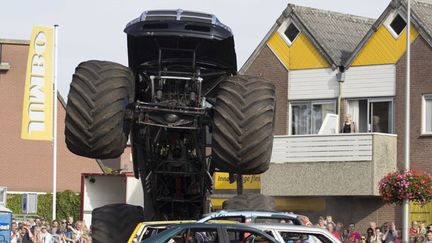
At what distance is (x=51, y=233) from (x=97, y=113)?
1910 centimetres

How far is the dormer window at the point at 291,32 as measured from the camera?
1679 inches

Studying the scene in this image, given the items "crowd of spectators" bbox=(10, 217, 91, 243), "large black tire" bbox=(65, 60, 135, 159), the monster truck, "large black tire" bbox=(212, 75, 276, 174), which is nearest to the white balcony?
"crowd of spectators" bbox=(10, 217, 91, 243)

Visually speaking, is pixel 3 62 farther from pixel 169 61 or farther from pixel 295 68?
pixel 169 61

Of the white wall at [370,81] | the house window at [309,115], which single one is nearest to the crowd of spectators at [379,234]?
the white wall at [370,81]

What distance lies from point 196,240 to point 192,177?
6.48 feet

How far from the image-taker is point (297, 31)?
139 feet

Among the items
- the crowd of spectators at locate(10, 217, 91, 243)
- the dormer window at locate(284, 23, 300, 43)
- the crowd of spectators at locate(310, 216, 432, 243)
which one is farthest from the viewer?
the dormer window at locate(284, 23, 300, 43)

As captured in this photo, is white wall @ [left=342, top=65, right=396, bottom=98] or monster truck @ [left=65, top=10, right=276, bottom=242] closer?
monster truck @ [left=65, top=10, right=276, bottom=242]

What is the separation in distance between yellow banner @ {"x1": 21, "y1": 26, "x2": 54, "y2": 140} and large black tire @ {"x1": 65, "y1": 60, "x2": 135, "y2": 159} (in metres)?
30.8

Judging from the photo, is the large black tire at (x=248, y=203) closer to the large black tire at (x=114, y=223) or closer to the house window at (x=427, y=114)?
the large black tire at (x=114, y=223)

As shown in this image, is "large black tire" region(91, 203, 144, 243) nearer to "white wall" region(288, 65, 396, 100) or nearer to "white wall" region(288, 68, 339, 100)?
"white wall" region(288, 65, 396, 100)

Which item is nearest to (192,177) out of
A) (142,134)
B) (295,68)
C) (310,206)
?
(142,134)

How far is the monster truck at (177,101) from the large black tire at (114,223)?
219 centimetres

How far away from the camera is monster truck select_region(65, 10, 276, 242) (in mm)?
15984
